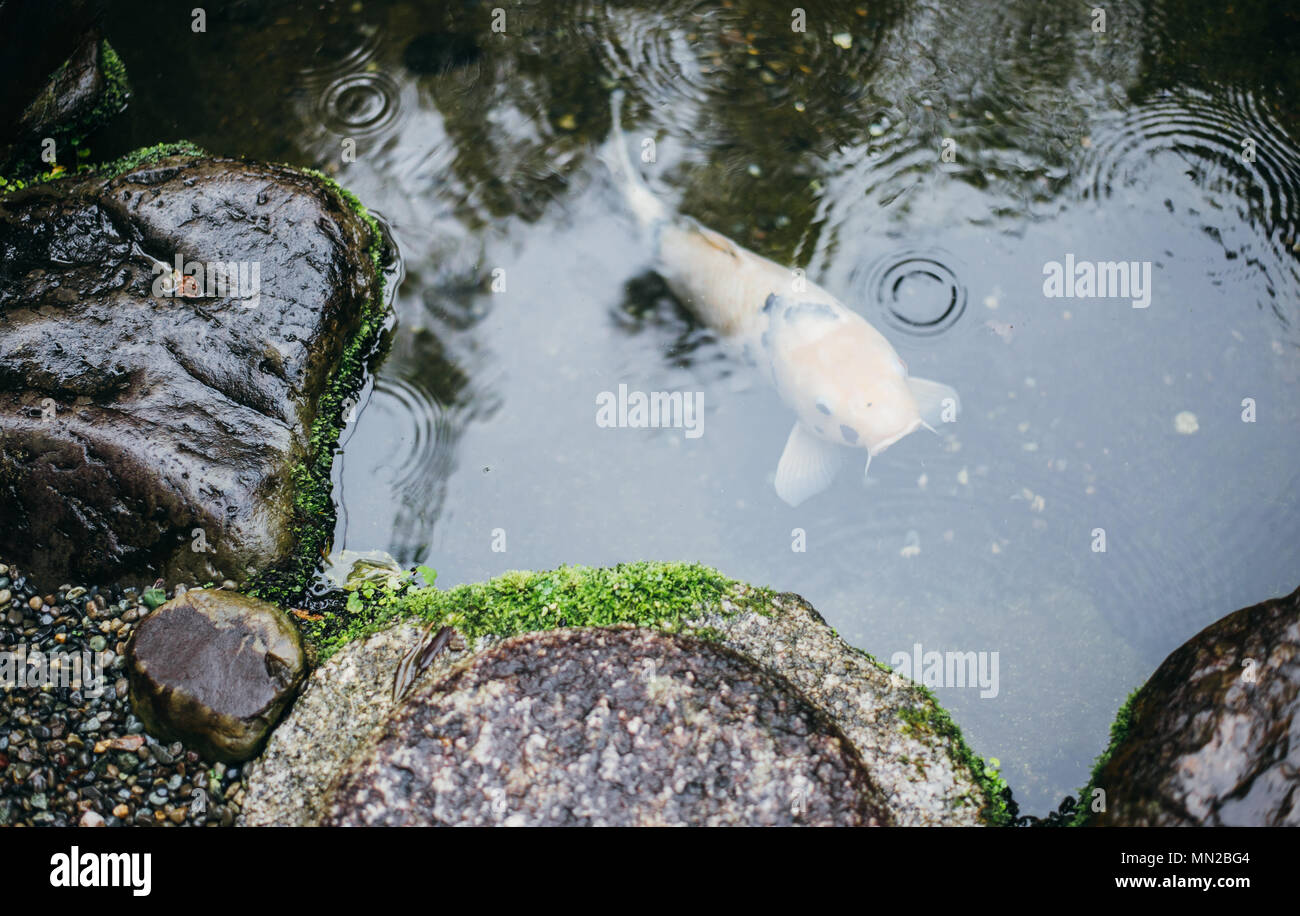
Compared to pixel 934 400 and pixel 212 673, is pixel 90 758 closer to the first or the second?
pixel 212 673

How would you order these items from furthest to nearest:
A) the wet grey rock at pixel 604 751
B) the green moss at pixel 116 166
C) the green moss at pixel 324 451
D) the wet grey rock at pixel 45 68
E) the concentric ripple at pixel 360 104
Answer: the concentric ripple at pixel 360 104 < the green moss at pixel 116 166 < the wet grey rock at pixel 45 68 < the green moss at pixel 324 451 < the wet grey rock at pixel 604 751

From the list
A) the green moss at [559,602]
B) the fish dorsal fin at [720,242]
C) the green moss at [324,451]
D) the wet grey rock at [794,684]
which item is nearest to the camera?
the wet grey rock at [794,684]

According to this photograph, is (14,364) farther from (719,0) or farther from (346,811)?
(719,0)

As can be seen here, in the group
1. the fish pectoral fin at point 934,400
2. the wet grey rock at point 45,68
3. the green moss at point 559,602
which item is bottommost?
the green moss at point 559,602

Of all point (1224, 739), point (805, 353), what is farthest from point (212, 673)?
point (1224, 739)

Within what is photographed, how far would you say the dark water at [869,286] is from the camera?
5254 mm

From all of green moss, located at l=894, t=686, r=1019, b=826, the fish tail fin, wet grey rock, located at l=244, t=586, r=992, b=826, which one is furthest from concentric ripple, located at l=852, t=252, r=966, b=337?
green moss, located at l=894, t=686, r=1019, b=826

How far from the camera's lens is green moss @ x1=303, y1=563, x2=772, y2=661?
4.64 metres

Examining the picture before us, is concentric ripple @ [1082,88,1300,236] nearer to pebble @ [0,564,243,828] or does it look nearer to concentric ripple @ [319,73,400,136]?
concentric ripple @ [319,73,400,136]

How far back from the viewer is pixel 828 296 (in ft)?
18.2

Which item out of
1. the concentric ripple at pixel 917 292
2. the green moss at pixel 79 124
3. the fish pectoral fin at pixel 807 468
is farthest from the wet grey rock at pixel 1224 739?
the green moss at pixel 79 124

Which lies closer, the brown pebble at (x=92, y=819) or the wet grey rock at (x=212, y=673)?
the brown pebble at (x=92, y=819)

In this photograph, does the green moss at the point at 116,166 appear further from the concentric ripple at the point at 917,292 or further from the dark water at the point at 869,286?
the concentric ripple at the point at 917,292
